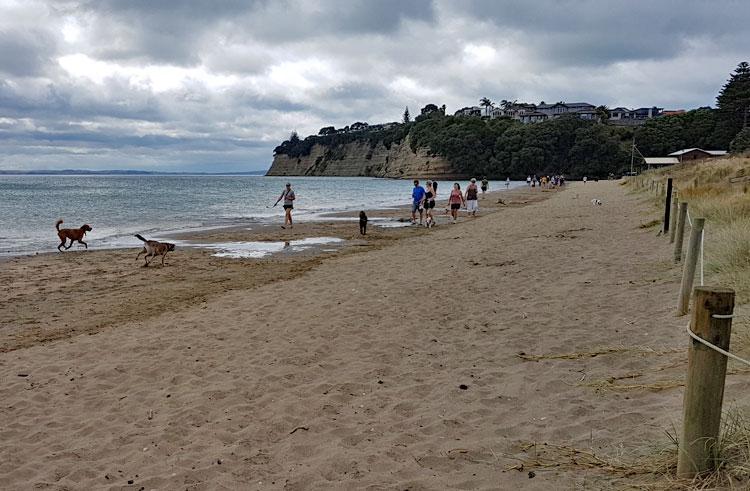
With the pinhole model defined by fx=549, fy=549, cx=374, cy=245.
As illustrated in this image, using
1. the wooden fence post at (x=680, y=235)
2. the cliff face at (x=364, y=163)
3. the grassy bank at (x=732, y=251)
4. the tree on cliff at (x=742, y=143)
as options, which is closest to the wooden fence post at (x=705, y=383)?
the grassy bank at (x=732, y=251)

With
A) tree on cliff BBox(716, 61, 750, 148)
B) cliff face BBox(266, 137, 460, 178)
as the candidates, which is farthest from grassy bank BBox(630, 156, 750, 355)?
cliff face BBox(266, 137, 460, 178)

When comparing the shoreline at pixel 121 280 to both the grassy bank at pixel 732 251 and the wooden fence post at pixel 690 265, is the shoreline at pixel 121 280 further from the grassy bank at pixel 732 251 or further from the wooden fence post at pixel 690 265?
the grassy bank at pixel 732 251

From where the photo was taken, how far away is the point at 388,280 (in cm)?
966

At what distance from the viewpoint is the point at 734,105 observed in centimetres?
8294

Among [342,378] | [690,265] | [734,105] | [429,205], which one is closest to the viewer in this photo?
[342,378]

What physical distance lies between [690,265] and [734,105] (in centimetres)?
9481

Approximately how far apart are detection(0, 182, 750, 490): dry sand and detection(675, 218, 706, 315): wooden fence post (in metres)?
0.21

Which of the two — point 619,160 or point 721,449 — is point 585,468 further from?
point 619,160

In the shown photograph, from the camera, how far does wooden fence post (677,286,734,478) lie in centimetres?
251

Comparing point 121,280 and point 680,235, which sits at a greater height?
point 680,235

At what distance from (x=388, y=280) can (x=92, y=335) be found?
470cm

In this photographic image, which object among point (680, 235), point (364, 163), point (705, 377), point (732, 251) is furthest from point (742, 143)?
point (364, 163)

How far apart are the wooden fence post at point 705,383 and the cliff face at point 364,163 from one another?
118531 mm

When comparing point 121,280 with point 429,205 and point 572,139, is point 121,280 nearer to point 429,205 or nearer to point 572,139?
point 429,205
